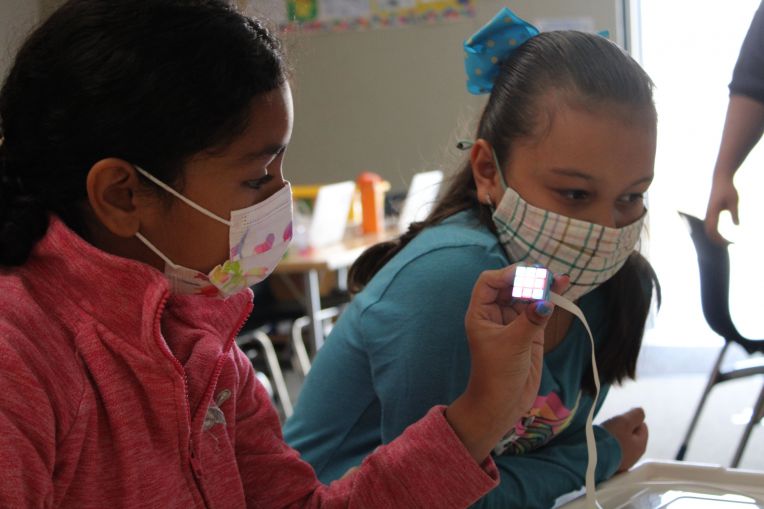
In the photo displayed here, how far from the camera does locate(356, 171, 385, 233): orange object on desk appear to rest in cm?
369

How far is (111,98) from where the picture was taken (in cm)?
76

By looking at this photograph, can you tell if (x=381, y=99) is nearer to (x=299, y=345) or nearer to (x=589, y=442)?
(x=299, y=345)

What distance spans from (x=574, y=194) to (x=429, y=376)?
28 centimetres

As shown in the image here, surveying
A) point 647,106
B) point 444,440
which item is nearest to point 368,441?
point 444,440

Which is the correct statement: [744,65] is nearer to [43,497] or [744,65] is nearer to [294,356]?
[43,497]

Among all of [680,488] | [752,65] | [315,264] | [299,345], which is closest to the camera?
[680,488]

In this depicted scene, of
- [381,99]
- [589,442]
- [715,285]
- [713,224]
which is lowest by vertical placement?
[381,99]

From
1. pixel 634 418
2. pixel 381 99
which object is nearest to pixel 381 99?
pixel 381 99

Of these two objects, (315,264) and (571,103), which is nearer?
(571,103)

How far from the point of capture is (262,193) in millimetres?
896

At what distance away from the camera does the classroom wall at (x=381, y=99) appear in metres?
4.54

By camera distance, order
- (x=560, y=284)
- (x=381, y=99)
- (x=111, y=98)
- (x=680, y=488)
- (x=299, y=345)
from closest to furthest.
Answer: (x=111, y=98), (x=560, y=284), (x=680, y=488), (x=299, y=345), (x=381, y=99)

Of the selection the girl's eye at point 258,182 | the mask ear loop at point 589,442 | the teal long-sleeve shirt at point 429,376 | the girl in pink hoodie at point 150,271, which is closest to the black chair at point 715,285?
the teal long-sleeve shirt at point 429,376

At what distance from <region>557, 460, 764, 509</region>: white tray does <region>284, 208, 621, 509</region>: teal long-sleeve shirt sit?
52 millimetres
